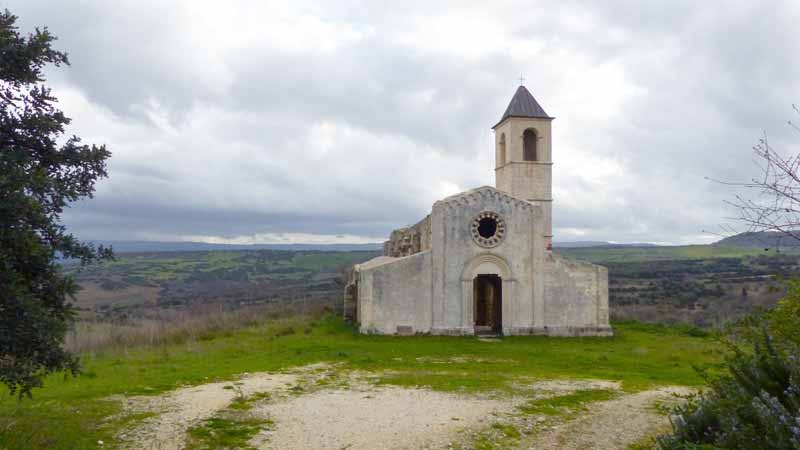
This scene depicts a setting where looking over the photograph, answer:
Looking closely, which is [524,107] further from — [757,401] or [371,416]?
[757,401]

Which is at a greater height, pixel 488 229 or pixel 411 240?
pixel 488 229

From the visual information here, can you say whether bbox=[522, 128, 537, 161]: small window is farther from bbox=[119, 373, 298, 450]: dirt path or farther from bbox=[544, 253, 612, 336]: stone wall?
bbox=[119, 373, 298, 450]: dirt path

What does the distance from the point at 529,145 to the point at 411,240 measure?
685cm

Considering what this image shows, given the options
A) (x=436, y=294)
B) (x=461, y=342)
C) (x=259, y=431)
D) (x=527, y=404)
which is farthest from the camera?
(x=436, y=294)

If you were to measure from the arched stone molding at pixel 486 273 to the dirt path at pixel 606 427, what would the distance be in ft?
35.6

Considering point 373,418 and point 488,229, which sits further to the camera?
point 488,229

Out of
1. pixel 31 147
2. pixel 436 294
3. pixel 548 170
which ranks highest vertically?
pixel 548 170

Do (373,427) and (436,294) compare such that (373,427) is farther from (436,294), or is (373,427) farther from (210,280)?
(210,280)

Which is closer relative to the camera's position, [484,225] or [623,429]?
[623,429]

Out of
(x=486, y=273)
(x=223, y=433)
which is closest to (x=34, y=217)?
(x=223, y=433)

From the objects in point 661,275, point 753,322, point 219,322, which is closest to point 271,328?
point 219,322

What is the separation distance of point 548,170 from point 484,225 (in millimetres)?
5221

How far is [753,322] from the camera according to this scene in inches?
306

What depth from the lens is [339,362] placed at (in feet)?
55.9
